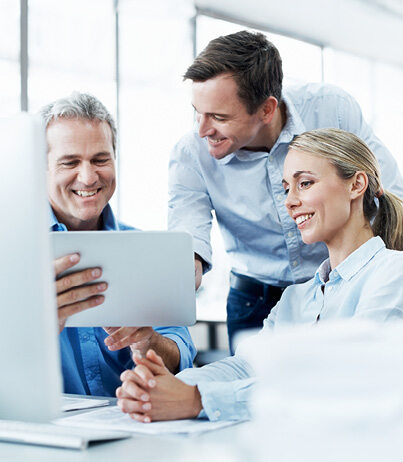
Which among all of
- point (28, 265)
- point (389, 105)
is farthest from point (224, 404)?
point (389, 105)

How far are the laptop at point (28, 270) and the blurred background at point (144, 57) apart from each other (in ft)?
11.2

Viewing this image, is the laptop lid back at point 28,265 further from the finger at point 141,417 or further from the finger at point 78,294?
the finger at point 78,294

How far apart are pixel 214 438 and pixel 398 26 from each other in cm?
662

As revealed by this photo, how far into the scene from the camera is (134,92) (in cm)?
508

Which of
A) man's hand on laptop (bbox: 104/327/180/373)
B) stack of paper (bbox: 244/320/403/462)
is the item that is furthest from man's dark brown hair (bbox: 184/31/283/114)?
stack of paper (bbox: 244/320/403/462)

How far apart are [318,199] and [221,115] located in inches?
20.7

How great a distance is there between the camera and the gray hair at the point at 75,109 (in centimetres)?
174

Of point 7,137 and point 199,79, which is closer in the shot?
point 7,137

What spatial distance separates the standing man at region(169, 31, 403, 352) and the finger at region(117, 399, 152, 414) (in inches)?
33.7

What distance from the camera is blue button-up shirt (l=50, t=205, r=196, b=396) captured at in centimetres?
153

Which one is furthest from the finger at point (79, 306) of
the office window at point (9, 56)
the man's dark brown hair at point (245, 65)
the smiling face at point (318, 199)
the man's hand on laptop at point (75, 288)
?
the office window at point (9, 56)

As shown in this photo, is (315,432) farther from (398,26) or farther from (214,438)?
(398,26)

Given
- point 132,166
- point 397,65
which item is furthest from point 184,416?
point 397,65

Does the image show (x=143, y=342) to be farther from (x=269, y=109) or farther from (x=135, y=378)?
(x=269, y=109)
